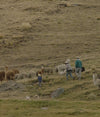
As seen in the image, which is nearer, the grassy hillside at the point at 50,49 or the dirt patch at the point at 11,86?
the grassy hillside at the point at 50,49

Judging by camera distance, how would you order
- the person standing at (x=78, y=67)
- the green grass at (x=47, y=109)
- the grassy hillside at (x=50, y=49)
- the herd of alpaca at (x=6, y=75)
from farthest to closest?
the herd of alpaca at (x=6, y=75) → the person standing at (x=78, y=67) → the grassy hillside at (x=50, y=49) → the green grass at (x=47, y=109)

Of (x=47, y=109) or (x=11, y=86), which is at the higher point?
(x=47, y=109)

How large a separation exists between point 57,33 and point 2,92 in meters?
21.0

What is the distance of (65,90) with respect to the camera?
83.8 ft

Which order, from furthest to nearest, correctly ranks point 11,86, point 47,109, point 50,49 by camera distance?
point 50,49
point 11,86
point 47,109

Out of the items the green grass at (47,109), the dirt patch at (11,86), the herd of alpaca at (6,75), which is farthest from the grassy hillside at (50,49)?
the herd of alpaca at (6,75)

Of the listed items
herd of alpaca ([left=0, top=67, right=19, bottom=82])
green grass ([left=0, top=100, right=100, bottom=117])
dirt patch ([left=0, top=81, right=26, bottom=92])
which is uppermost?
green grass ([left=0, top=100, right=100, bottom=117])

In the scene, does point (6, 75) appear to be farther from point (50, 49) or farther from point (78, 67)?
point (50, 49)

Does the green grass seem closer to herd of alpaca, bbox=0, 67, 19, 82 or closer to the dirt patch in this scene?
the dirt patch

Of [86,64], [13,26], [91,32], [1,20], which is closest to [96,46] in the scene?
[91,32]

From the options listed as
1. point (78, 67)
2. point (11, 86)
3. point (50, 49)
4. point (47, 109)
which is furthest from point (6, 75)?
point (50, 49)

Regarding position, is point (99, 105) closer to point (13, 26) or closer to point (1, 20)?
point (13, 26)

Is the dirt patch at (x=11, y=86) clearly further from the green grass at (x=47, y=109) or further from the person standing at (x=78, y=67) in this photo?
the green grass at (x=47, y=109)

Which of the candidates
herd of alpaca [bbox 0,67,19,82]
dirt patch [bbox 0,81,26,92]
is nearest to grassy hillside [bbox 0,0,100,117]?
dirt patch [bbox 0,81,26,92]
